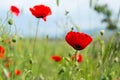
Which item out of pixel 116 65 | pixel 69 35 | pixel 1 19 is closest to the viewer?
pixel 69 35

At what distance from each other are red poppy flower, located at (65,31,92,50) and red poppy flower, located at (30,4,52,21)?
1.29ft

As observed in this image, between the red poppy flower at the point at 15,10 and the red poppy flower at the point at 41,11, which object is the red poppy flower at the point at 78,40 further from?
the red poppy flower at the point at 15,10

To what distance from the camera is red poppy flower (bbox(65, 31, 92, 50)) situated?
1.78m

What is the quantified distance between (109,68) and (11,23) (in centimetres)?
58

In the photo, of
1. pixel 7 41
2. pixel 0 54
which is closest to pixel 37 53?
pixel 7 41

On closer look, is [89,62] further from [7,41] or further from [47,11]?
[7,41]

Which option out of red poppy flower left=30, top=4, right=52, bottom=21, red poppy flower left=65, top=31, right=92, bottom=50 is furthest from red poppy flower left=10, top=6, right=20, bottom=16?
red poppy flower left=65, top=31, right=92, bottom=50

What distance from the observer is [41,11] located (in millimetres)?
2172

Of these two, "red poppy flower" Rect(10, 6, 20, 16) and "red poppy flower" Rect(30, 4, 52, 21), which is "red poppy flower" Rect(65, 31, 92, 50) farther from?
"red poppy flower" Rect(10, 6, 20, 16)

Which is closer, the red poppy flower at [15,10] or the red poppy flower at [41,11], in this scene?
the red poppy flower at [41,11]

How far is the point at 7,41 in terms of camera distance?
2.87 metres

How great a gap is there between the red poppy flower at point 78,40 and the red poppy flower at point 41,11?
0.39m

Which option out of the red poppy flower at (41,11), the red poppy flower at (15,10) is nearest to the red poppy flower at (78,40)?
the red poppy flower at (41,11)

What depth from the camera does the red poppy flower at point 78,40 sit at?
1775mm
